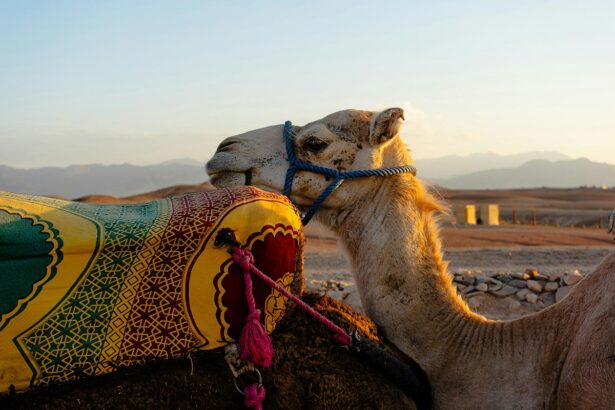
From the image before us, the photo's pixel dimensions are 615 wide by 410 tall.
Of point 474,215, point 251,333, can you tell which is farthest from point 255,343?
point 474,215

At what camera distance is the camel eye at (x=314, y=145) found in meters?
3.85

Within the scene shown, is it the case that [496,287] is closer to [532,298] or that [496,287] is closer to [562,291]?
[532,298]

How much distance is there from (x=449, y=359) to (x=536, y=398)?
0.46 meters

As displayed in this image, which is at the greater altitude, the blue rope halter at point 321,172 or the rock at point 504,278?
the blue rope halter at point 321,172

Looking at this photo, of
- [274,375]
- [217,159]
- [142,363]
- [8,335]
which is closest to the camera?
[8,335]

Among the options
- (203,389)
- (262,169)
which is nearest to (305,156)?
(262,169)

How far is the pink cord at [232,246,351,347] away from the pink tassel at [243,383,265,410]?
35 cm

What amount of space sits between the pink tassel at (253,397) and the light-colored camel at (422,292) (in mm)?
1081

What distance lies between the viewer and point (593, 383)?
2.96 metres

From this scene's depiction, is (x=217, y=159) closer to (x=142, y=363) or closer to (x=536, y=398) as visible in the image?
(x=142, y=363)

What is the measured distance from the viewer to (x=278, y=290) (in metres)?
2.92

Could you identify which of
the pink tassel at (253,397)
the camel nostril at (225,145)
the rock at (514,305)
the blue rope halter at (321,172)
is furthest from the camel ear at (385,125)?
the rock at (514,305)

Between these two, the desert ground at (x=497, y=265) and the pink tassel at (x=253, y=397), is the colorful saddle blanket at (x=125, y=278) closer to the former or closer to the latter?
the pink tassel at (x=253, y=397)

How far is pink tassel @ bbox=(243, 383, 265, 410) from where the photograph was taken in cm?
267
